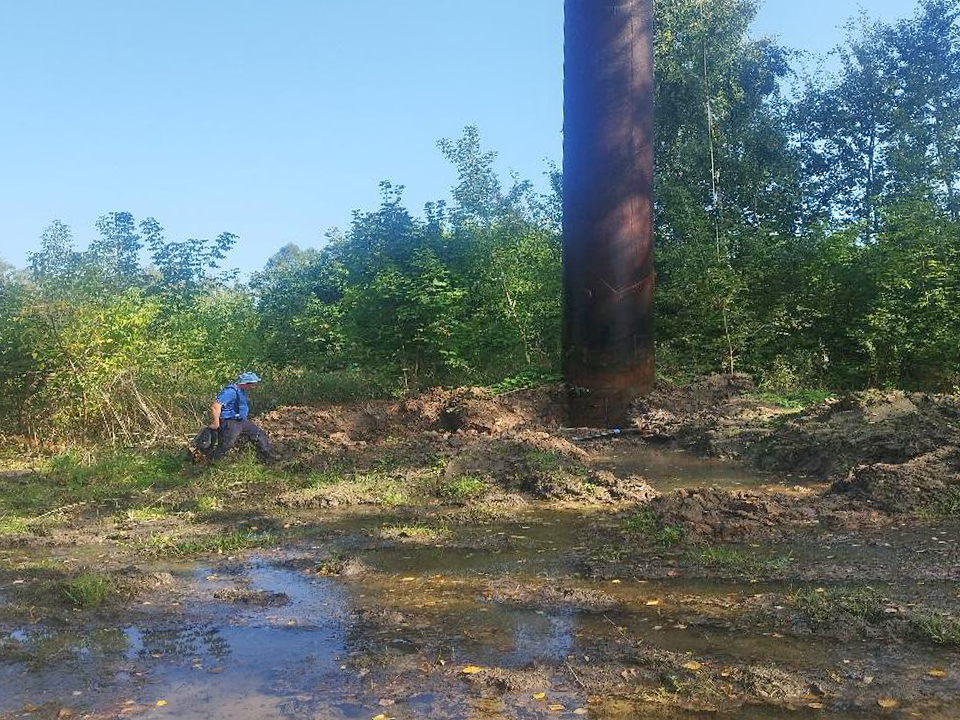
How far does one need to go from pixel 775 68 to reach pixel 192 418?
21.8 metres

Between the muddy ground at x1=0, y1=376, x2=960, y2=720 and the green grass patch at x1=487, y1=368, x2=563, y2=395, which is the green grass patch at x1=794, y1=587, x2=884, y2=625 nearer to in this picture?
the muddy ground at x1=0, y1=376, x2=960, y2=720

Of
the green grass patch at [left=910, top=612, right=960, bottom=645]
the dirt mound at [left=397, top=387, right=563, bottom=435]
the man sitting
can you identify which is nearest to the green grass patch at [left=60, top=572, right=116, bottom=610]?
the green grass patch at [left=910, top=612, right=960, bottom=645]

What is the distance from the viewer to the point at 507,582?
539cm

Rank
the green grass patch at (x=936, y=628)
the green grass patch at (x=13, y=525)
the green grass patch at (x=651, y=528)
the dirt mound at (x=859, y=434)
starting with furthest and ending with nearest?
1. the dirt mound at (x=859, y=434)
2. the green grass patch at (x=13, y=525)
3. the green grass patch at (x=651, y=528)
4. the green grass patch at (x=936, y=628)

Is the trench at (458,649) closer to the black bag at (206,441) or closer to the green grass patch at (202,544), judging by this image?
the green grass patch at (202,544)

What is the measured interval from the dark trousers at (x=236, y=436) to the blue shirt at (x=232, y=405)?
0.26 ft

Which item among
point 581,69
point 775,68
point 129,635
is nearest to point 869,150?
point 775,68

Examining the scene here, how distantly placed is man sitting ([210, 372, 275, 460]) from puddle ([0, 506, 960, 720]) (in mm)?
4698

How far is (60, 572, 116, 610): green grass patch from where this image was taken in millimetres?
5164

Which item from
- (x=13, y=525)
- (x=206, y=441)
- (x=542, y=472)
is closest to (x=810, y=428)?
(x=542, y=472)

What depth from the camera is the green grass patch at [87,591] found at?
5.16m

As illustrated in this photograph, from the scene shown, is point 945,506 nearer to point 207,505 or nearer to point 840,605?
point 840,605

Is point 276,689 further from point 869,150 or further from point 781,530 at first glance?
point 869,150

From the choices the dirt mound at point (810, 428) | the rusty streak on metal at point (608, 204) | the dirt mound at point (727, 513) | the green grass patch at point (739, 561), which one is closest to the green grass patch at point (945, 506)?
the dirt mound at point (810, 428)
